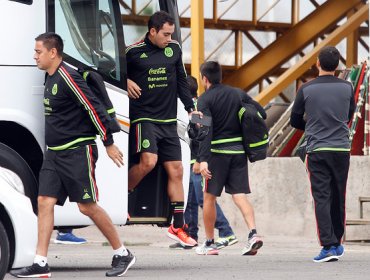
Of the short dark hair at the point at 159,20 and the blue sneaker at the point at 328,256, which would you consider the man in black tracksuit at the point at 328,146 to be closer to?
the blue sneaker at the point at 328,256

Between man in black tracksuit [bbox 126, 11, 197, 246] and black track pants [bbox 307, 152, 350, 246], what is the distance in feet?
3.92

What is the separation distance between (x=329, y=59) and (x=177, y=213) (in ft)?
5.89

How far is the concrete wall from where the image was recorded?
637 inches

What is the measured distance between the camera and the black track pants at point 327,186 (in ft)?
40.6

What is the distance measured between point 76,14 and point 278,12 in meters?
11.9

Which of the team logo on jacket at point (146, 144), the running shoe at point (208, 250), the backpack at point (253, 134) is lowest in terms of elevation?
the running shoe at point (208, 250)

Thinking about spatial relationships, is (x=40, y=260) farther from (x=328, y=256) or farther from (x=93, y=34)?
(x=328, y=256)

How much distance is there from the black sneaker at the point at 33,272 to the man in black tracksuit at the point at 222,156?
3.31m

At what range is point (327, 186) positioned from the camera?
12.4 metres

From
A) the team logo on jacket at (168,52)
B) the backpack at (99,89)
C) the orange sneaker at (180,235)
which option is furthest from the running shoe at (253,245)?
Answer: the backpack at (99,89)

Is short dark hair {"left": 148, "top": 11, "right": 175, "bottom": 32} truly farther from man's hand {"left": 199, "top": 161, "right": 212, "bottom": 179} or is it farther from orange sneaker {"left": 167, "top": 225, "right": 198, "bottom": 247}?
man's hand {"left": 199, "top": 161, "right": 212, "bottom": 179}

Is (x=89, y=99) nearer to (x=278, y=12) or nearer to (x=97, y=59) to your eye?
(x=97, y=59)

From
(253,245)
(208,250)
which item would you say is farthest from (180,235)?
(208,250)

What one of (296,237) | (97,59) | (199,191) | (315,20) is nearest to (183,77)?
(97,59)
